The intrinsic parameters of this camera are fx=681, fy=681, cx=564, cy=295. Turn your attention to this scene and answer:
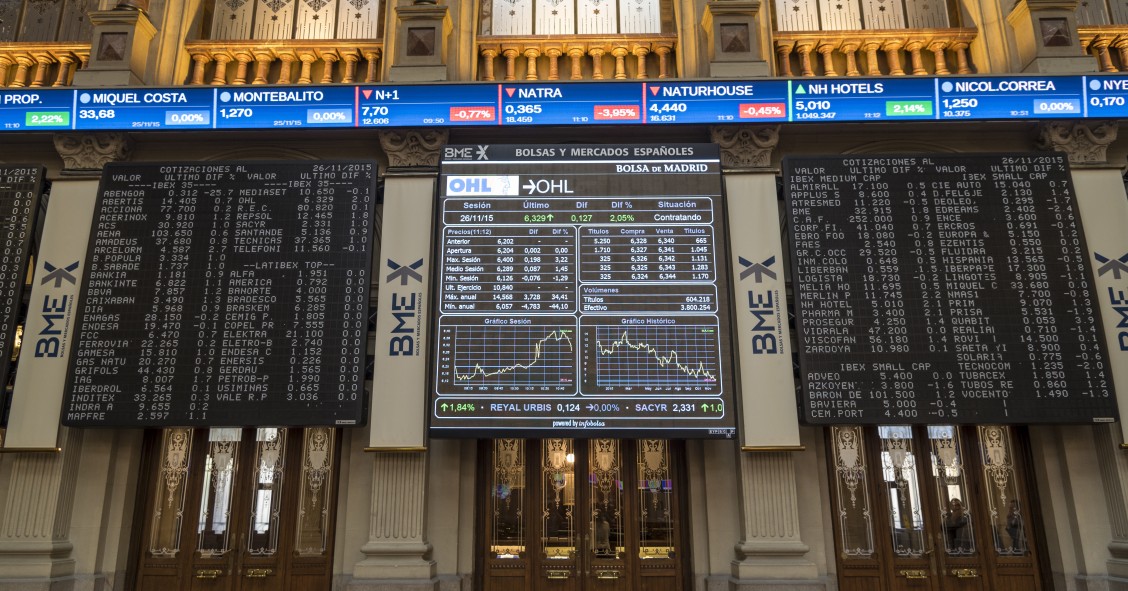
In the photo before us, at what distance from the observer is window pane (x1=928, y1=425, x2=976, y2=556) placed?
9125 millimetres

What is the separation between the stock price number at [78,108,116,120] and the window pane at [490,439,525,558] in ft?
24.0

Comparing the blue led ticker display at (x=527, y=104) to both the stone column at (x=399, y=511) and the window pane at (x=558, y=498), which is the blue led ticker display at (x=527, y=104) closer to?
the stone column at (x=399, y=511)

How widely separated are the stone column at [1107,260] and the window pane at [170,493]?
11975mm

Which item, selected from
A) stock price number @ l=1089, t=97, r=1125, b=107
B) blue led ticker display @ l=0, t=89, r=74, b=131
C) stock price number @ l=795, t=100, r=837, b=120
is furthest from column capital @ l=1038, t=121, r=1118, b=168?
blue led ticker display @ l=0, t=89, r=74, b=131

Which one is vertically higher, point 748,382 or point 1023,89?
point 1023,89

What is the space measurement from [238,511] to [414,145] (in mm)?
5694

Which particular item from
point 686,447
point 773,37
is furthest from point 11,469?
point 773,37

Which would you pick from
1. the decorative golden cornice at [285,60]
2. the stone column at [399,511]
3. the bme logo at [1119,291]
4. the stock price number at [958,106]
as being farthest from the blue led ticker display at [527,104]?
the stone column at [399,511]

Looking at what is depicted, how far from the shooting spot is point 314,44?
10.8 metres

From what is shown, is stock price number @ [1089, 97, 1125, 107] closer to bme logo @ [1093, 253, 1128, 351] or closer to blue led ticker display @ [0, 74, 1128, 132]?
blue led ticker display @ [0, 74, 1128, 132]

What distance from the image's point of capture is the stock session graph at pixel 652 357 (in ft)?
28.3

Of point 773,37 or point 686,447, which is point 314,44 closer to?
point 773,37

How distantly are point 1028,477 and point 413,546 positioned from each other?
27.2ft

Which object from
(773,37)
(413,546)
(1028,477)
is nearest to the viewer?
(413,546)
